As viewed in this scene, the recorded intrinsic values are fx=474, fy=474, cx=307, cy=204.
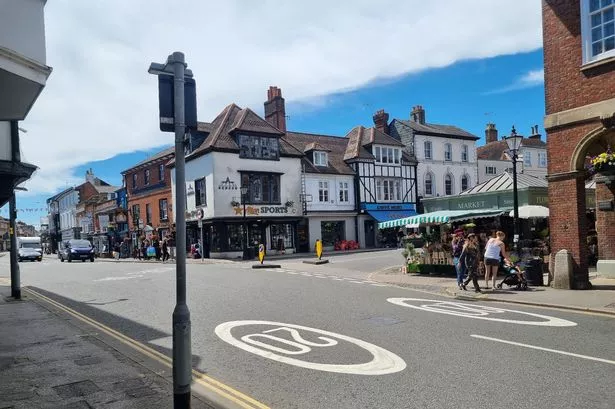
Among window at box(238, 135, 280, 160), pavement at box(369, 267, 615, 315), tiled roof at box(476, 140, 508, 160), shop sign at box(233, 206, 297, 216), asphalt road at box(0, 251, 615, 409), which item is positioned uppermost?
tiled roof at box(476, 140, 508, 160)

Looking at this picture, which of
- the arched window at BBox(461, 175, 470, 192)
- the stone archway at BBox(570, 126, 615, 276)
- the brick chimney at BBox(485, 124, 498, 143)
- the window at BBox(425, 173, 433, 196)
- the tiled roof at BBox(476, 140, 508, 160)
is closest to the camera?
the stone archway at BBox(570, 126, 615, 276)

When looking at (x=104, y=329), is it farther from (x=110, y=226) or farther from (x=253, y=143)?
(x=110, y=226)

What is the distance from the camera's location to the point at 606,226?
585 inches

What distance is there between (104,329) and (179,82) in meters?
6.23

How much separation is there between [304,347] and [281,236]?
2916 cm

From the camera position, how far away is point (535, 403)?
468 cm

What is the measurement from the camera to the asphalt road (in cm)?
505

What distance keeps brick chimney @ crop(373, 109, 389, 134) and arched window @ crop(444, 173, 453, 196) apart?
23.8ft

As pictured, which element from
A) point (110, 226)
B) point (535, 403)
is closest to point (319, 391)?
point (535, 403)

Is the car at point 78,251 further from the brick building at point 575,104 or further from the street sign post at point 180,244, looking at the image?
the street sign post at point 180,244

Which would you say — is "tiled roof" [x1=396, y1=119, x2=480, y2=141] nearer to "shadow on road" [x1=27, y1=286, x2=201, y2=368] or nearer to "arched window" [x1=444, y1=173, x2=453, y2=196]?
"arched window" [x1=444, y1=173, x2=453, y2=196]

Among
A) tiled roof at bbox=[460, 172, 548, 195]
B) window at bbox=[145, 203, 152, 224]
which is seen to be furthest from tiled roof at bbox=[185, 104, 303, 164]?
tiled roof at bbox=[460, 172, 548, 195]

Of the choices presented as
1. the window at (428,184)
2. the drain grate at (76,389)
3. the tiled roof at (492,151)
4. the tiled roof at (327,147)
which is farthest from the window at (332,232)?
the drain grate at (76,389)

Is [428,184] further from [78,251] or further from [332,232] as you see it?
[78,251]
